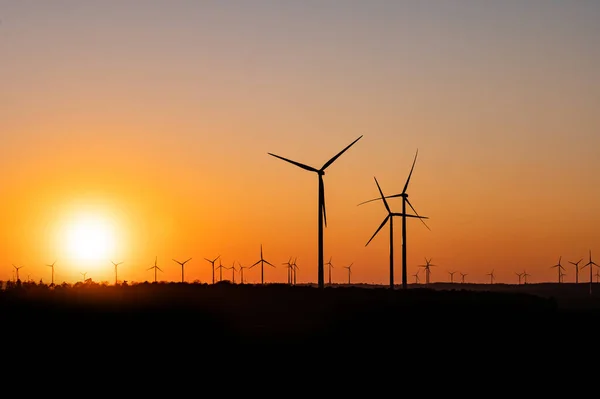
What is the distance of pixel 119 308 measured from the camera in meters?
68.2

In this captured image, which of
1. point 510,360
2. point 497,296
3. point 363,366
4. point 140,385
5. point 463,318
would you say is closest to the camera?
point 140,385

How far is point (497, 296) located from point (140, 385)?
71.5 meters

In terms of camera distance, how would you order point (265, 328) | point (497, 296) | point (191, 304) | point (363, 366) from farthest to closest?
point (497, 296) → point (191, 304) → point (265, 328) → point (363, 366)

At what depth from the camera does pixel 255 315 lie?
7638cm

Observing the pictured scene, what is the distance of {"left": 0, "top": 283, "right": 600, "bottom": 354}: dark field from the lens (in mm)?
59000

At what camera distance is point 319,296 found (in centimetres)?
8406

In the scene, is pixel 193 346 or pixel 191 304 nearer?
pixel 193 346

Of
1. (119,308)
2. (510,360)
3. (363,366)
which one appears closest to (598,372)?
(510,360)

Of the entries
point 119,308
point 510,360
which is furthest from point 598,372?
point 119,308

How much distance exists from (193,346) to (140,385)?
1296 cm

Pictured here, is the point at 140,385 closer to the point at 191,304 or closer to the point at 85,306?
the point at 85,306

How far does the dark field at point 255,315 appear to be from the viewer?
59000mm

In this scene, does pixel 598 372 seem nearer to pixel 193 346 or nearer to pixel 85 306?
pixel 193 346

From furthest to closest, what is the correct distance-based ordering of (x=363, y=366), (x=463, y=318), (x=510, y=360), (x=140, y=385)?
(x=463, y=318) → (x=510, y=360) → (x=363, y=366) → (x=140, y=385)
